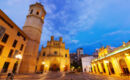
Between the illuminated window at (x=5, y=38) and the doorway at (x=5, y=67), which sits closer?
the illuminated window at (x=5, y=38)

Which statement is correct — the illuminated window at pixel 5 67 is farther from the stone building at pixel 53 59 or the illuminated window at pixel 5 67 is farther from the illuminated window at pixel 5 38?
the stone building at pixel 53 59

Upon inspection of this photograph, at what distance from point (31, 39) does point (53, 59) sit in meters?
18.3

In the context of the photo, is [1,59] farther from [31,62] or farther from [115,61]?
[115,61]

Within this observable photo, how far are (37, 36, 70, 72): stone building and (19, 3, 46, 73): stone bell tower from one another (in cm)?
1312

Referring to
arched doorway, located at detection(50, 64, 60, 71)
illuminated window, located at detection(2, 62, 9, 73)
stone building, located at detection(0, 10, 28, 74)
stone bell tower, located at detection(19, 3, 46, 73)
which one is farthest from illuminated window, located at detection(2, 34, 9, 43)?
arched doorway, located at detection(50, 64, 60, 71)

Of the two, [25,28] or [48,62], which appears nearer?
[25,28]

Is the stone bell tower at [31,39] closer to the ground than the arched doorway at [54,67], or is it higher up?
higher up

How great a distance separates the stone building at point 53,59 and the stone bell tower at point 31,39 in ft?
43.0

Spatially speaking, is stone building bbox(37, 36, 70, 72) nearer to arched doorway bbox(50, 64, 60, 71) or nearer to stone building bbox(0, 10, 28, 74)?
arched doorway bbox(50, 64, 60, 71)

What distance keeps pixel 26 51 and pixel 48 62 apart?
16686mm

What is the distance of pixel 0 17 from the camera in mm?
11898

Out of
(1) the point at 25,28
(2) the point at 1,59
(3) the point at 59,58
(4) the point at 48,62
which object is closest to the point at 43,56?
(4) the point at 48,62

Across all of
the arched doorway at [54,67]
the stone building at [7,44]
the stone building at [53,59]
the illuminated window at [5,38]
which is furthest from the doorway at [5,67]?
the arched doorway at [54,67]

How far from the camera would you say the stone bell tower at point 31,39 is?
20441mm
